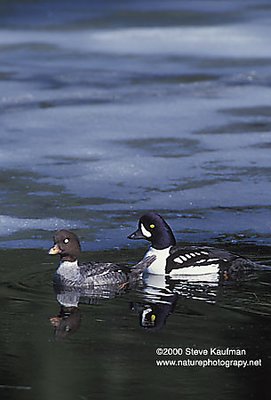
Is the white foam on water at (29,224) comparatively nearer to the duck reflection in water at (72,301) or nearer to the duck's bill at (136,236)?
the duck's bill at (136,236)

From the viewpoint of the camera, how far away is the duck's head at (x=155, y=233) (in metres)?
7.99

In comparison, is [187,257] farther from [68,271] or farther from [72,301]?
[72,301]

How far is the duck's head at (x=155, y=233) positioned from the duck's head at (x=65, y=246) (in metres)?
0.53

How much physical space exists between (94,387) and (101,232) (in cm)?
330

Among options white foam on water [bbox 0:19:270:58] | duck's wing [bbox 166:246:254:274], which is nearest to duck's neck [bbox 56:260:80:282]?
duck's wing [bbox 166:246:254:274]

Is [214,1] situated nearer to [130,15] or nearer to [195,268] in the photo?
[130,15]

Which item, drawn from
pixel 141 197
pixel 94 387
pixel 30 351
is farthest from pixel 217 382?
pixel 141 197

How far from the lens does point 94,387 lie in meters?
5.38

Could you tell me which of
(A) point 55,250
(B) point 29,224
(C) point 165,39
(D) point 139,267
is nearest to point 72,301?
(A) point 55,250

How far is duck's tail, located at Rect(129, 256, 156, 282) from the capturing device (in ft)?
24.8

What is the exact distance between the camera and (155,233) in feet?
26.3

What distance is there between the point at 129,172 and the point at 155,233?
2654 millimetres

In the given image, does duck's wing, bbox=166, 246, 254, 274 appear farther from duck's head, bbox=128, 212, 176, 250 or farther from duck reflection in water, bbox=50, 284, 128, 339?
duck reflection in water, bbox=50, 284, 128, 339

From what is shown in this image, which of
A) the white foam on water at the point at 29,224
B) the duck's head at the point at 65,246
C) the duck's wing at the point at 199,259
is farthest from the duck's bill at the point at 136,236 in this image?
the white foam on water at the point at 29,224
